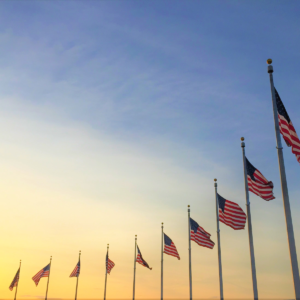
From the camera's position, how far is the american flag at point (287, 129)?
21578 millimetres

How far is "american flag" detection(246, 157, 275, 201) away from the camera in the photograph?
28.0 metres

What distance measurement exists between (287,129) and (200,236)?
76.6 ft

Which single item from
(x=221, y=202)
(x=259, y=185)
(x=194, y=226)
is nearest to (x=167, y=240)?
(x=194, y=226)

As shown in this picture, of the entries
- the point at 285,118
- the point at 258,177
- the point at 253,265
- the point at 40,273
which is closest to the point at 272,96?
the point at 285,118

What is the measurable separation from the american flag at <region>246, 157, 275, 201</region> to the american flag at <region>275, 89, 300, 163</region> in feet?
21.4

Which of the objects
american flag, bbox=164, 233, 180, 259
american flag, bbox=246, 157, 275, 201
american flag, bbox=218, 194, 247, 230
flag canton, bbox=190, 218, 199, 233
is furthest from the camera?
american flag, bbox=164, 233, 180, 259

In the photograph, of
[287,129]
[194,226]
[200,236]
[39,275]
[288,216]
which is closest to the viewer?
[288,216]

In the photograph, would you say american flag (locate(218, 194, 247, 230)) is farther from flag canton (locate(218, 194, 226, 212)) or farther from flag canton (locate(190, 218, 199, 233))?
flag canton (locate(190, 218, 199, 233))

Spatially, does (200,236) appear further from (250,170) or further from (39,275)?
(39,275)

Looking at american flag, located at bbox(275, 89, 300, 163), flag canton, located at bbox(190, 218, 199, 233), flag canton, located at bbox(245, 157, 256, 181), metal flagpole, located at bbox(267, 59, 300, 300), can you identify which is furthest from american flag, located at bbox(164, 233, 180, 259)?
american flag, located at bbox(275, 89, 300, 163)

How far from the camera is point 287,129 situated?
22203 millimetres

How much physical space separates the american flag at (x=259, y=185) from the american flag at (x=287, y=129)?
6.51 meters

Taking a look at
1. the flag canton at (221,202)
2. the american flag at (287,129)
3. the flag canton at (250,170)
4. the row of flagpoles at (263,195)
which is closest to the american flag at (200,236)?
the row of flagpoles at (263,195)

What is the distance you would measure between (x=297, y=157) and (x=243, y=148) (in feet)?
38.6
